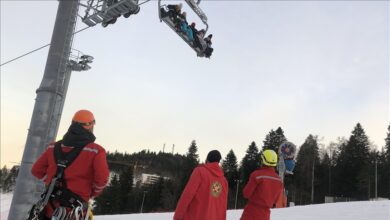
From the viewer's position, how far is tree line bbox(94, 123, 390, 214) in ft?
237

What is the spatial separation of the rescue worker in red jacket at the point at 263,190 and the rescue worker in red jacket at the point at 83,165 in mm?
2630

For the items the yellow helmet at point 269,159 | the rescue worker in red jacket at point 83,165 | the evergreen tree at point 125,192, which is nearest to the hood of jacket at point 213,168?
the yellow helmet at point 269,159

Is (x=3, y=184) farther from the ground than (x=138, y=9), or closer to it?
closer to it

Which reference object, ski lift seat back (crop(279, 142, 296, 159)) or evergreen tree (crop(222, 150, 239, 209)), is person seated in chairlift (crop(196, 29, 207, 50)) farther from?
evergreen tree (crop(222, 150, 239, 209))

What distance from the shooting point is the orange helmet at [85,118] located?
15.5 ft

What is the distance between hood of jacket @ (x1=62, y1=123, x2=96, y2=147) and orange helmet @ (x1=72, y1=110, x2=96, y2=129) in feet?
0.26

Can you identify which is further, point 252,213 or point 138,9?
point 138,9

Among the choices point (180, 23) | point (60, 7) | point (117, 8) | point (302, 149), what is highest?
point (302, 149)

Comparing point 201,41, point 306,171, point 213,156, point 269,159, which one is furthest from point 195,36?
point 306,171

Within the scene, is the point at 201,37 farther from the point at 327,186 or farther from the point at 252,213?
the point at 327,186

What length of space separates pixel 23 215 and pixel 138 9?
252 inches

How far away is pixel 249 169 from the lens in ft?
260

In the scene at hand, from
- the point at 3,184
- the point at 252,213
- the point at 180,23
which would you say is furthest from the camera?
the point at 3,184

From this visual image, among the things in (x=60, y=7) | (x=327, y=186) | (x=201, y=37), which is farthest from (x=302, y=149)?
(x=60, y=7)
